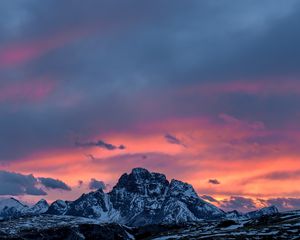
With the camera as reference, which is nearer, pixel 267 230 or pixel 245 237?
pixel 245 237

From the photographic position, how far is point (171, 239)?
193 metres

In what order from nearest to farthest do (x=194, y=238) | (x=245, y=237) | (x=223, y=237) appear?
(x=245, y=237) → (x=223, y=237) → (x=194, y=238)

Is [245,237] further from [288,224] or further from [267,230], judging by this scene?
[288,224]

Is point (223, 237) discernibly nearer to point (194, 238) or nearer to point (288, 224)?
point (194, 238)

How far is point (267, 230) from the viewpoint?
171500 millimetres

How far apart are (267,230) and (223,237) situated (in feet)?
53.4

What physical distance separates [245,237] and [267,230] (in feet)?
62.7

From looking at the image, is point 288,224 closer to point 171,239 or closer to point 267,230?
point 267,230

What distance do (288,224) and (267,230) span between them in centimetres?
1842

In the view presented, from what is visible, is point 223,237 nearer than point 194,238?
Yes

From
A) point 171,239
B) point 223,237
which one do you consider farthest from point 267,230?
point 171,239

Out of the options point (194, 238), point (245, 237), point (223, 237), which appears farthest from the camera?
point (194, 238)

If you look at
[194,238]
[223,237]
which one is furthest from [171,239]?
[223,237]

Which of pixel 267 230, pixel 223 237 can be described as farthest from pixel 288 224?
pixel 223 237
